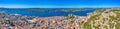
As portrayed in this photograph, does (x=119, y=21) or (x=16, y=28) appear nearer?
(x=119, y=21)

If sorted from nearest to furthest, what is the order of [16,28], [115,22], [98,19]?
1. [115,22]
2. [98,19]
3. [16,28]

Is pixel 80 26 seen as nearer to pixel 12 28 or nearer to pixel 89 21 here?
pixel 89 21

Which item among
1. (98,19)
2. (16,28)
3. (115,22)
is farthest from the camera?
(16,28)

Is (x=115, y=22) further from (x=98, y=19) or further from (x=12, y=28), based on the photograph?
(x=12, y=28)

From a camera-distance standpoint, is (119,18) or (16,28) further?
(16,28)

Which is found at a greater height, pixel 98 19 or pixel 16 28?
pixel 98 19

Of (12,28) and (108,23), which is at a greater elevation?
(108,23)

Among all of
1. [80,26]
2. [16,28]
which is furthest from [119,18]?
[16,28]

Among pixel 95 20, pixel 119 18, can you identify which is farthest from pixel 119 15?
pixel 95 20
